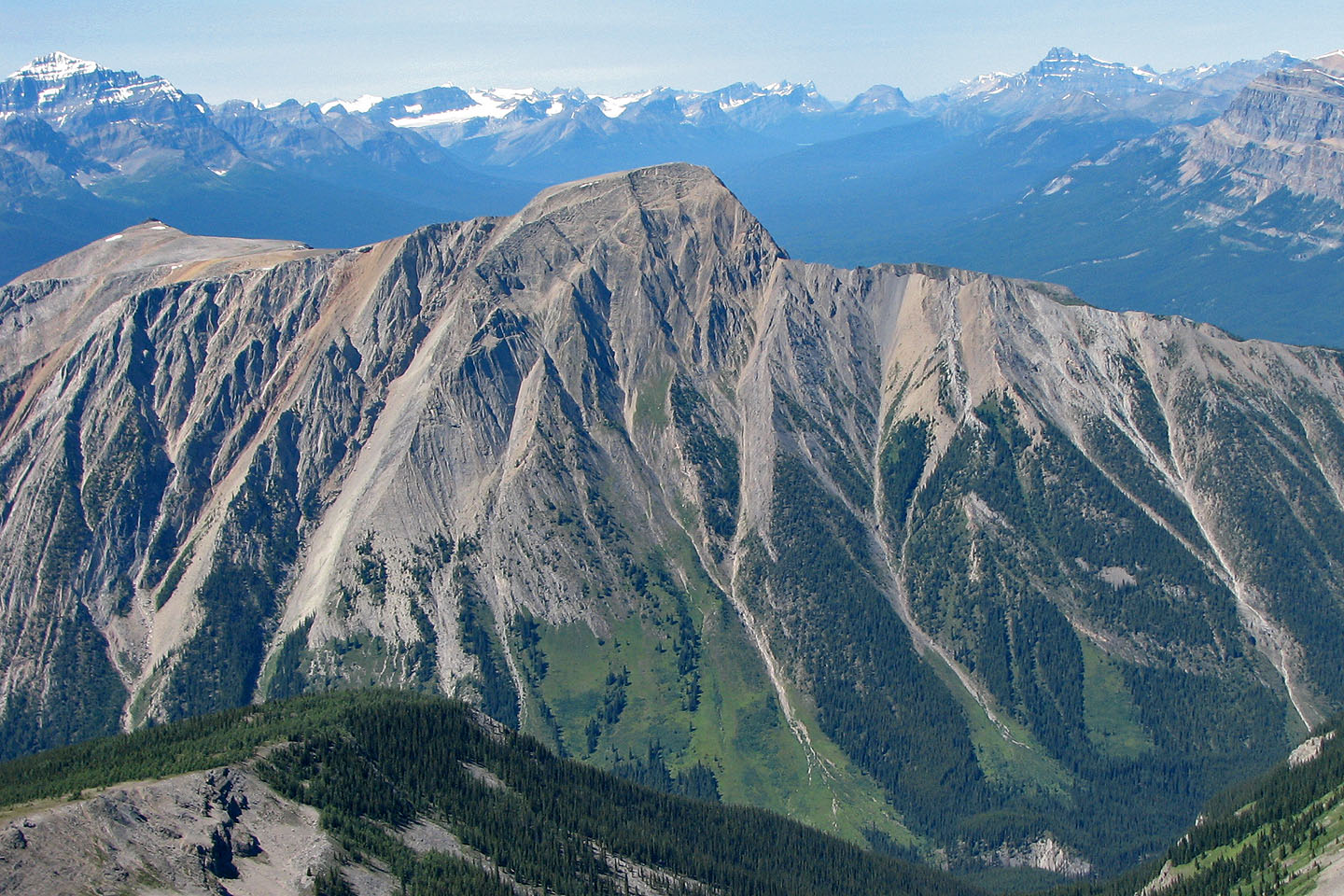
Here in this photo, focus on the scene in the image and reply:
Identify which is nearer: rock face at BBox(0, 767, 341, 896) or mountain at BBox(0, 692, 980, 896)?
rock face at BBox(0, 767, 341, 896)

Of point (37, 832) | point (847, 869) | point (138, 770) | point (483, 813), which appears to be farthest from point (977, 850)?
point (37, 832)

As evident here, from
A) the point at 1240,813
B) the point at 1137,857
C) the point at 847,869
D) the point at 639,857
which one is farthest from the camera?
the point at 1137,857

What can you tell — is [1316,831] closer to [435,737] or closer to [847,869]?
[847,869]

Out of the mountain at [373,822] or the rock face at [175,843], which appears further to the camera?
the mountain at [373,822]

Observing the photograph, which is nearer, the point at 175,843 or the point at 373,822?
the point at 175,843

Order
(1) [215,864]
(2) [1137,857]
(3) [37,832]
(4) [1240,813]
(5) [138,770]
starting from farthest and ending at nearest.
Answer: (2) [1137,857]
(4) [1240,813]
(5) [138,770]
(1) [215,864]
(3) [37,832]

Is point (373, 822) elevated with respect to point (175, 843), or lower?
lower

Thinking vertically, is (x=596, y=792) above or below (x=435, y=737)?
below

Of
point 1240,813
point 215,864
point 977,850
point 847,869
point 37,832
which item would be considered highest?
point 37,832
